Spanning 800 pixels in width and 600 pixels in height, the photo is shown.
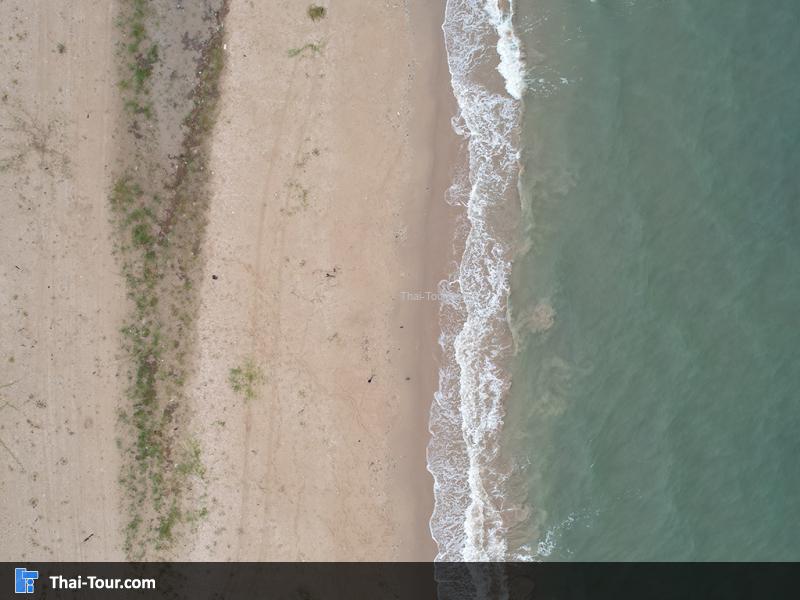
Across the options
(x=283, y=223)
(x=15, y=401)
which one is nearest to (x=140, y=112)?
(x=283, y=223)

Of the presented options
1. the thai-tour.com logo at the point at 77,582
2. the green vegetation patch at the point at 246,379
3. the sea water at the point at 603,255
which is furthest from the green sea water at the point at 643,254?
the thai-tour.com logo at the point at 77,582

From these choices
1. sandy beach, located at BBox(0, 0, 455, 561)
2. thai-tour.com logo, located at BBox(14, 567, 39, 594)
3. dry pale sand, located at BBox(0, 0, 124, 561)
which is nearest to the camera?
dry pale sand, located at BBox(0, 0, 124, 561)

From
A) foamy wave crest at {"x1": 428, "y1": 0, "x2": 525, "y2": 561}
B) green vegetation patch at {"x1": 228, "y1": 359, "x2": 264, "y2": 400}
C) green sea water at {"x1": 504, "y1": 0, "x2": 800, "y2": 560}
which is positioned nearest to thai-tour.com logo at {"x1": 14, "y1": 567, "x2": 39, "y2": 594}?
green vegetation patch at {"x1": 228, "y1": 359, "x2": 264, "y2": 400}

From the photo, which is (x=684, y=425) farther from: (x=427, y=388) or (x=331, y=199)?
(x=331, y=199)

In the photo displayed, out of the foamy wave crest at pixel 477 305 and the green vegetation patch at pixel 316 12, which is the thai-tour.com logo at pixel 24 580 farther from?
the green vegetation patch at pixel 316 12

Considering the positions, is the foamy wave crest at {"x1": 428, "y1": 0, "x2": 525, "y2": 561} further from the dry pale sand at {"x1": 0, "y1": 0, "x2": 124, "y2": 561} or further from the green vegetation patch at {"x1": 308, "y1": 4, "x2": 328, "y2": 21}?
the dry pale sand at {"x1": 0, "y1": 0, "x2": 124, "y2": 561}
